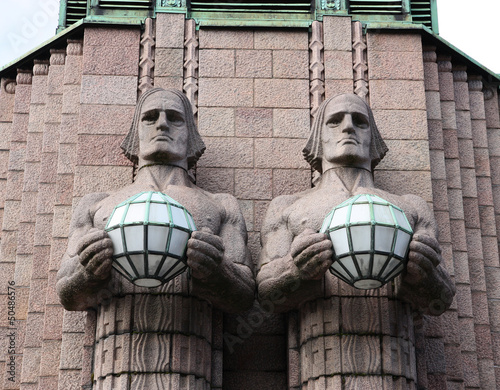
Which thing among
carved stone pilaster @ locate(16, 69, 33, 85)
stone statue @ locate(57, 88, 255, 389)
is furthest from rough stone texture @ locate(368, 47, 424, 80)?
carved stone pilaster @ locate(16, 69, 33, 85)

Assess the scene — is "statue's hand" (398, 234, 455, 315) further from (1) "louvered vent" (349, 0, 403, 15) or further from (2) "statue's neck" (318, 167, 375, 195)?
(1) "louvered vent" (349, 0, 403, 15)

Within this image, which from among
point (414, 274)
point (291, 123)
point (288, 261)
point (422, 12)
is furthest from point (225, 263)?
point (422, 12)

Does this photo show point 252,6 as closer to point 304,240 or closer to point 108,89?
point 108,89

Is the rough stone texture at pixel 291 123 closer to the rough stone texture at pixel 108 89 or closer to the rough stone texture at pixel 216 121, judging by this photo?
the rough stone texture at pixel 216 121

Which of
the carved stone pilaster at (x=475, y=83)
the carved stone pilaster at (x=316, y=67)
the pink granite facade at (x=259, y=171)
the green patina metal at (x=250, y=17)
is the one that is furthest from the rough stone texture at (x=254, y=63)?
the carved stone pilaster at (x=475, y=83)

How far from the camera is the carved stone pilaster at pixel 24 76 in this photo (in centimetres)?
1245

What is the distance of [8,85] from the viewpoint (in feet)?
41.2

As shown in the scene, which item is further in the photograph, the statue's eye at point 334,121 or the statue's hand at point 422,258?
the statue's eye at point 334,121

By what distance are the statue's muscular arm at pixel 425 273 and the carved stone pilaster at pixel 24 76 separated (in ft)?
14.8

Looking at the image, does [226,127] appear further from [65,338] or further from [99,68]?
[65,338]

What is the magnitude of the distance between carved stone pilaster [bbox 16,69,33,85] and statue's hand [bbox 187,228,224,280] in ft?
12.9

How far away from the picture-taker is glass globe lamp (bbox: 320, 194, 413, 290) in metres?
9.01

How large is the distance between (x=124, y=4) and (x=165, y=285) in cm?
389

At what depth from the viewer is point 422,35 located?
1236 cm
